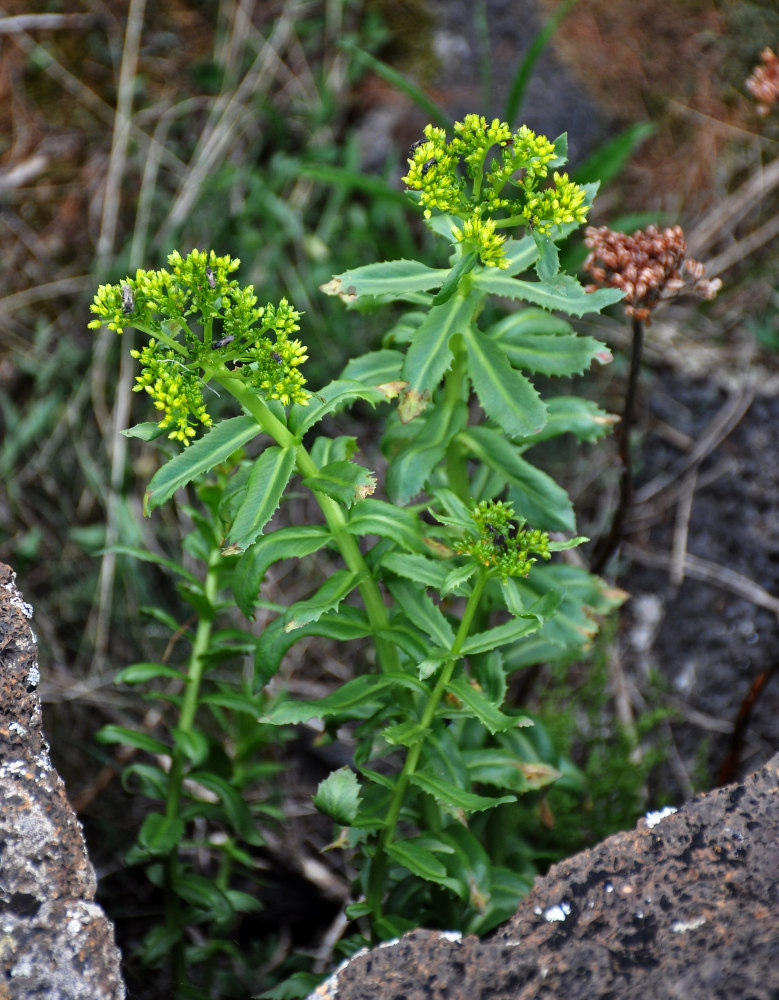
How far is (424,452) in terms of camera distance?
7.11ft

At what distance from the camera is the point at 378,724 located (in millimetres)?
2156

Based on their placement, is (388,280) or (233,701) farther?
(233,701)

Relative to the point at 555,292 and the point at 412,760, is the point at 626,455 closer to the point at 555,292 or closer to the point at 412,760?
the point at 555,292

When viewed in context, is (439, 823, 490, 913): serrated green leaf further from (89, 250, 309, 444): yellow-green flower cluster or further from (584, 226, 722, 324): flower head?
(584, 226, 722, 324): flower head

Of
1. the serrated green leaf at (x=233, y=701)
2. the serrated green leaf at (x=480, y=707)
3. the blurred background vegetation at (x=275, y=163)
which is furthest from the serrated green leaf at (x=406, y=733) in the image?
the blurred background vegetation at (x=275, y=163)

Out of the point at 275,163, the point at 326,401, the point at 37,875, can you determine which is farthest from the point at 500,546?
the point at 275,163

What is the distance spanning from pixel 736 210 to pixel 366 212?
5.00 feet

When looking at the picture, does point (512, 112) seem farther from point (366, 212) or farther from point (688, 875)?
point (688, 875)

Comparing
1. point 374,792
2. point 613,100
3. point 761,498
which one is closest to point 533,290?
point 374,792

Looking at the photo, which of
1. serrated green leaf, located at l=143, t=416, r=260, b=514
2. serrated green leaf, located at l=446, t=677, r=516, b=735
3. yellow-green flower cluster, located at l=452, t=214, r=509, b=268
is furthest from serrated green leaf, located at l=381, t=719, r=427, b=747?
yellow-green flower cluster, located at l=452, t=214, r=509, b=268

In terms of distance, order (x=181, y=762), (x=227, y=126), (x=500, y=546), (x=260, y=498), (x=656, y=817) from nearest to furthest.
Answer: (x=656, y=817) < (x=260, y=498) < (x=500, y=546) < (x=181, y=762) < (x=227, y=126)

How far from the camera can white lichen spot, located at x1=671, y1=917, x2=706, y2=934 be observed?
1.43 m

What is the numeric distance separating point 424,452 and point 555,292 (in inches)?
18.3

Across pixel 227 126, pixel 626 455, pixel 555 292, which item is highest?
pixel 555 292
